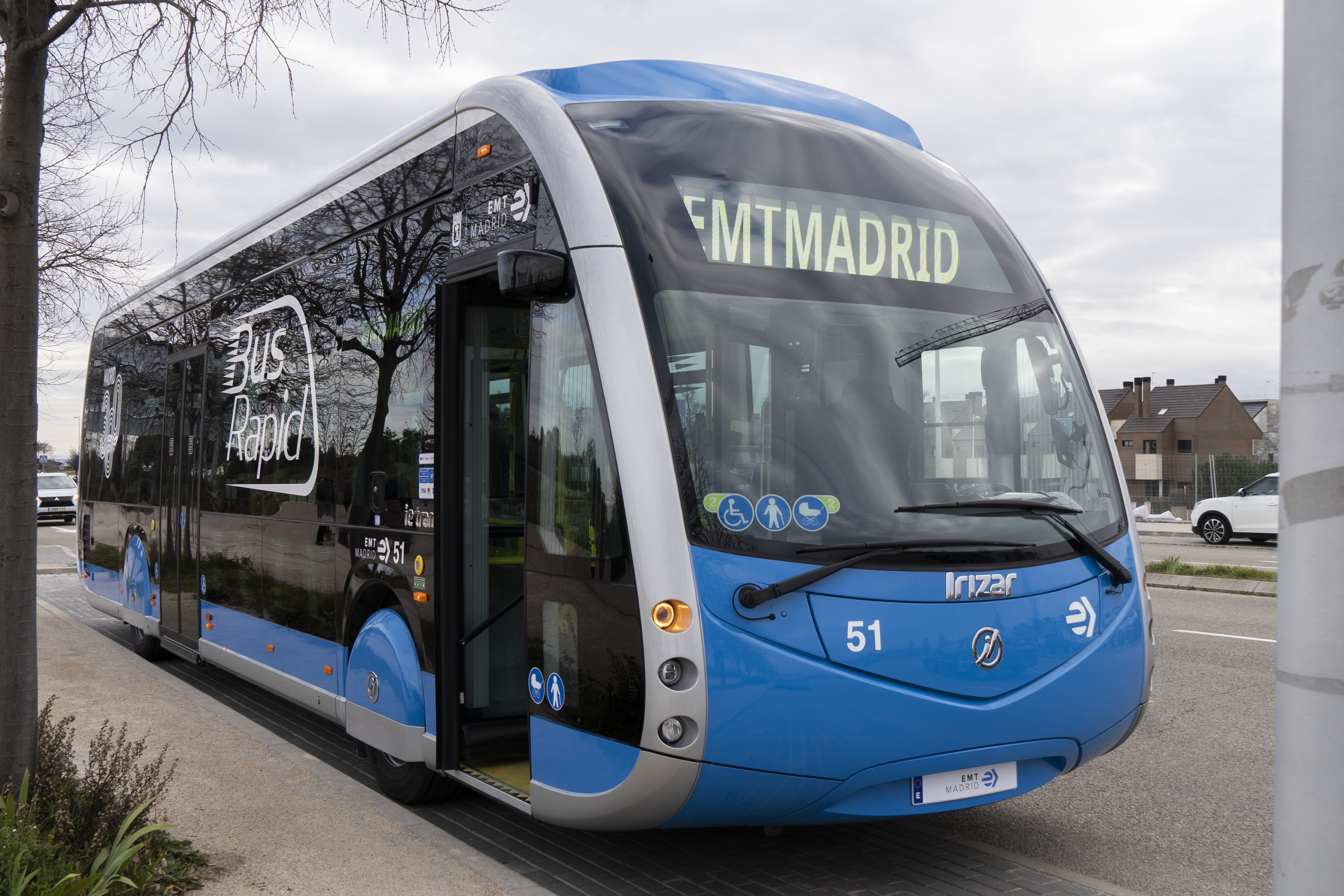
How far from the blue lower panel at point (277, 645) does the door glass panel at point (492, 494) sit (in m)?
1.32

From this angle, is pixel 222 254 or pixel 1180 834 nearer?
pixel 1180 834

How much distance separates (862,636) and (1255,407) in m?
91.9

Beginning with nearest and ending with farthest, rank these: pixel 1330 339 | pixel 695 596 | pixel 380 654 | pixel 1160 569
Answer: pixel 1330 339
pixel 695 596
pixel 380 654
pixel 1160 569

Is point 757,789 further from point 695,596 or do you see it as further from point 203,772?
point 203,772

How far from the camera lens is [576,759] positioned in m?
4.21

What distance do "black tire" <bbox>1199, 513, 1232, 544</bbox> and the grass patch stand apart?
26.1ft

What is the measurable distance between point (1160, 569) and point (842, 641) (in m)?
14.8

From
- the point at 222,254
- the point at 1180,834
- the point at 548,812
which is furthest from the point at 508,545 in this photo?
the point at 222,254

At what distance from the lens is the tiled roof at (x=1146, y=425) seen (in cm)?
7306

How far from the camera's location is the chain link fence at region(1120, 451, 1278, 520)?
30.4m

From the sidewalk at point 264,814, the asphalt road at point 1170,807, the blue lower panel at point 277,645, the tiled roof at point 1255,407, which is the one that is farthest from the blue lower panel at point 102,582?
the tiled roof at point 1255,407

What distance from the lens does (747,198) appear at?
4.42 metres

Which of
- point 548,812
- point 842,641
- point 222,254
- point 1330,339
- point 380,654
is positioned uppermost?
point 222,254

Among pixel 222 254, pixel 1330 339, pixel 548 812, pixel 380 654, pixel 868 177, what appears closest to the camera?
pixel 1330 339
